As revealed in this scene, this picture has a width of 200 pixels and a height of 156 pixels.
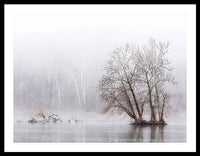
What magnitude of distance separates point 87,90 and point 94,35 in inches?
49.8

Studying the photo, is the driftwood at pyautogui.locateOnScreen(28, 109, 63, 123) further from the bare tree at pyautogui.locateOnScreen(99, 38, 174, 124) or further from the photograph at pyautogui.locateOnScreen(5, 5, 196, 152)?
the bare tree at pyautogui.locateOnScreen(99, 38, 174, 124)

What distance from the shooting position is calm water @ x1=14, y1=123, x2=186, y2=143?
15031mm

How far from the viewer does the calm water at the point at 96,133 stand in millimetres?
15031

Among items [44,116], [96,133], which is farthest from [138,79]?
[44,116]

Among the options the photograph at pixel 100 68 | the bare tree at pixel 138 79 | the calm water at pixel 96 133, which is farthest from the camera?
the bare tree at pixel 138 79

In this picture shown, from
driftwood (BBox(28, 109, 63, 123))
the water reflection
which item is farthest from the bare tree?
driftwood (BBox(28, 109, 63, 123))

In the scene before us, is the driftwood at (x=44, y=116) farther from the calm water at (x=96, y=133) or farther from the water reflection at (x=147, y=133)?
the water reflection at (x=147, y=133)

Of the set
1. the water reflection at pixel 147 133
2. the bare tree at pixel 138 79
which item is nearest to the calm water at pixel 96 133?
the water reflection at pixel 147 133

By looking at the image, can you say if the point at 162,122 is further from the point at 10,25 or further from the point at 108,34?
the point at 10,25

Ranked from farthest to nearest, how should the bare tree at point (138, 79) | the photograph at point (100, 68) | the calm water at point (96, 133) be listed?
the bare tree at point (138, 79)
the photograph at point (100, 68)
the calm water at point (96, 133)

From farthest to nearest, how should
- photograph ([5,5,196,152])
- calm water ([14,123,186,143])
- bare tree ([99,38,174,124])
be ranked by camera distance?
bare tree ([99,38,174,124]) < photograph ([5,5,196,152]) < calm water ([14,123,186,143])

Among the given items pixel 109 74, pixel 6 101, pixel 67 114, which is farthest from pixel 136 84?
pixel 6 101

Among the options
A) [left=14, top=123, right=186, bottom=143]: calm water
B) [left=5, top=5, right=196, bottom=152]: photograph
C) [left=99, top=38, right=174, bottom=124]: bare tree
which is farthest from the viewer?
[left=99, top=38, right=174, bottom=124]: bare tree

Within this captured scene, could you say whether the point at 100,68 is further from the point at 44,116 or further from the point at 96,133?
the point at 44,116
